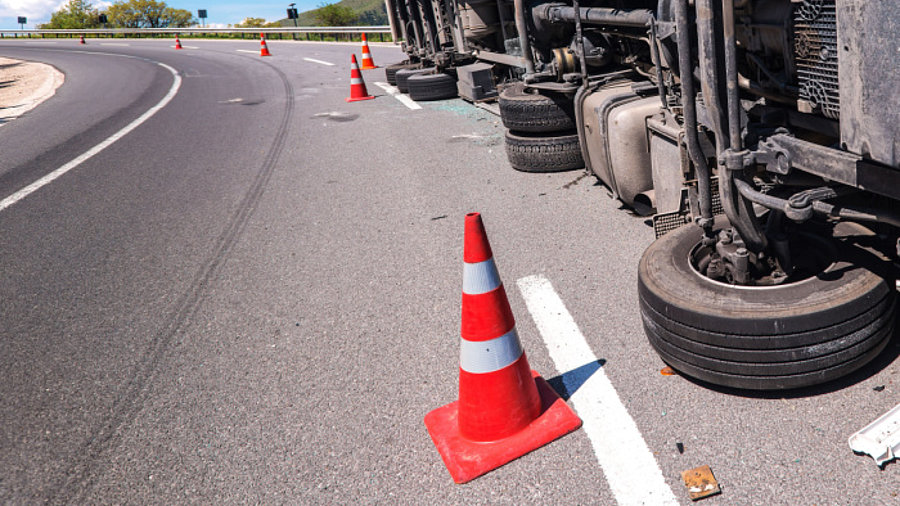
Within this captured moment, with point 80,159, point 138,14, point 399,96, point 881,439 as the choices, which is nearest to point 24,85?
point 399,96

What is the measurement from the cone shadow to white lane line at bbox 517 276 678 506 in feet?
0.06

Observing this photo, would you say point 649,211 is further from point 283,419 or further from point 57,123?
point 57,123

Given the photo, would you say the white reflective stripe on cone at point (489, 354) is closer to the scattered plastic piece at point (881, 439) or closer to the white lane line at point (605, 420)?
the white lane line at point (605, 420)

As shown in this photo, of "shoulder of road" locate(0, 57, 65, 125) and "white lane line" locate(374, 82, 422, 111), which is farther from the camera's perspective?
"shoulder of road" locate(0, 57, 65, 125)

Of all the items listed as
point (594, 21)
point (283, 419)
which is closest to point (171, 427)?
point (283, 419)

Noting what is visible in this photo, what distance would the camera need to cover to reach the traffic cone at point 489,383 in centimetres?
266

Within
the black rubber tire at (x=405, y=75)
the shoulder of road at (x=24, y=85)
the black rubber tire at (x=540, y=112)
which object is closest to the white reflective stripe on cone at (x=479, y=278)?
the black rubber tire at (x=540, y=112)

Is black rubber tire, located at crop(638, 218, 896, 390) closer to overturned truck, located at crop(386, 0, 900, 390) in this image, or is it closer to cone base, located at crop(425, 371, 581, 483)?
overturned truck, located at crop(386, 0, 900, 390)

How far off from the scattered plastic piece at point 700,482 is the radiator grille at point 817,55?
4.12 feet

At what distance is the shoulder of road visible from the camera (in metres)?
14.6

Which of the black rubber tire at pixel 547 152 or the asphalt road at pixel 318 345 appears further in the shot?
the black rubber tire at pixel 547 152

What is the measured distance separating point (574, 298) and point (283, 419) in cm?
168

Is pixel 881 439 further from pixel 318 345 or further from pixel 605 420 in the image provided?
pixel 318 345

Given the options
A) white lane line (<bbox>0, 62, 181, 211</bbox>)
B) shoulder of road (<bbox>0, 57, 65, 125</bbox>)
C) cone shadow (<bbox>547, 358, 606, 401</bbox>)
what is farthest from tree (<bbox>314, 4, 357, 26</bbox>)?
cone shadow (<bbox>547, 358, 606, 401</bbox>)
